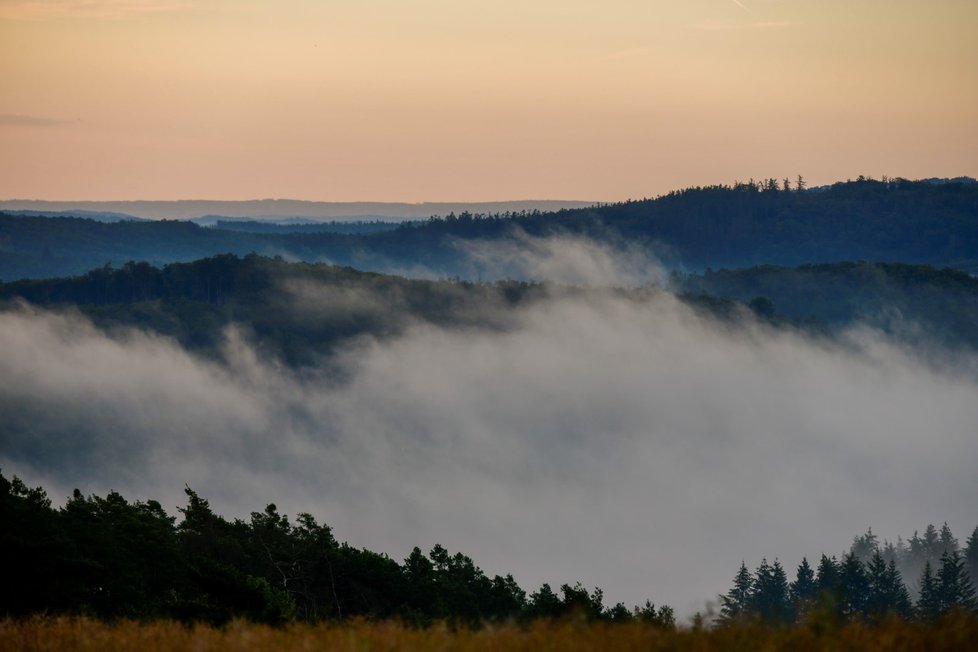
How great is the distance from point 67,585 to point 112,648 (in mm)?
18619

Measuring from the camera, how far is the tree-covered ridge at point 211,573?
95.0 ft

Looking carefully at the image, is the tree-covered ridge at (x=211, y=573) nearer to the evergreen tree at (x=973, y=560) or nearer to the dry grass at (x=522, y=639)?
the dry grass at (x=522, y=639)

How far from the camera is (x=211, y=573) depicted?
2867cm

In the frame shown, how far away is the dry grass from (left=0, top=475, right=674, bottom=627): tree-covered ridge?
26.3 ft

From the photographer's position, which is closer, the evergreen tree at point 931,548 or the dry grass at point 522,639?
the dry grass at point 522,639

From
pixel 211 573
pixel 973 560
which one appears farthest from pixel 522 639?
pixel 973 560

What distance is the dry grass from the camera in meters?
14.5

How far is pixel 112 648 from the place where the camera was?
15.9 m

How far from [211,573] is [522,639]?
15.6 m

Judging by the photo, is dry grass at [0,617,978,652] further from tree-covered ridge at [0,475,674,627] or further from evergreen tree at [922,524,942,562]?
evergreen tree at [922,524,942,562]

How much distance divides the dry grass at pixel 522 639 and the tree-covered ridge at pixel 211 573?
801 centimetres

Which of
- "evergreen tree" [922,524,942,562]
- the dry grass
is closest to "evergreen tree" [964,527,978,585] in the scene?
"evergreen tree" [922,524,942,562]

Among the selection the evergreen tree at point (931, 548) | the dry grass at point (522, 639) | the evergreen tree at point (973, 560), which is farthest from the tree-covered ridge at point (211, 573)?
the evergreen tree at point (931, 548)

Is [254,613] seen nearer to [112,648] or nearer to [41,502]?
[112,648]
